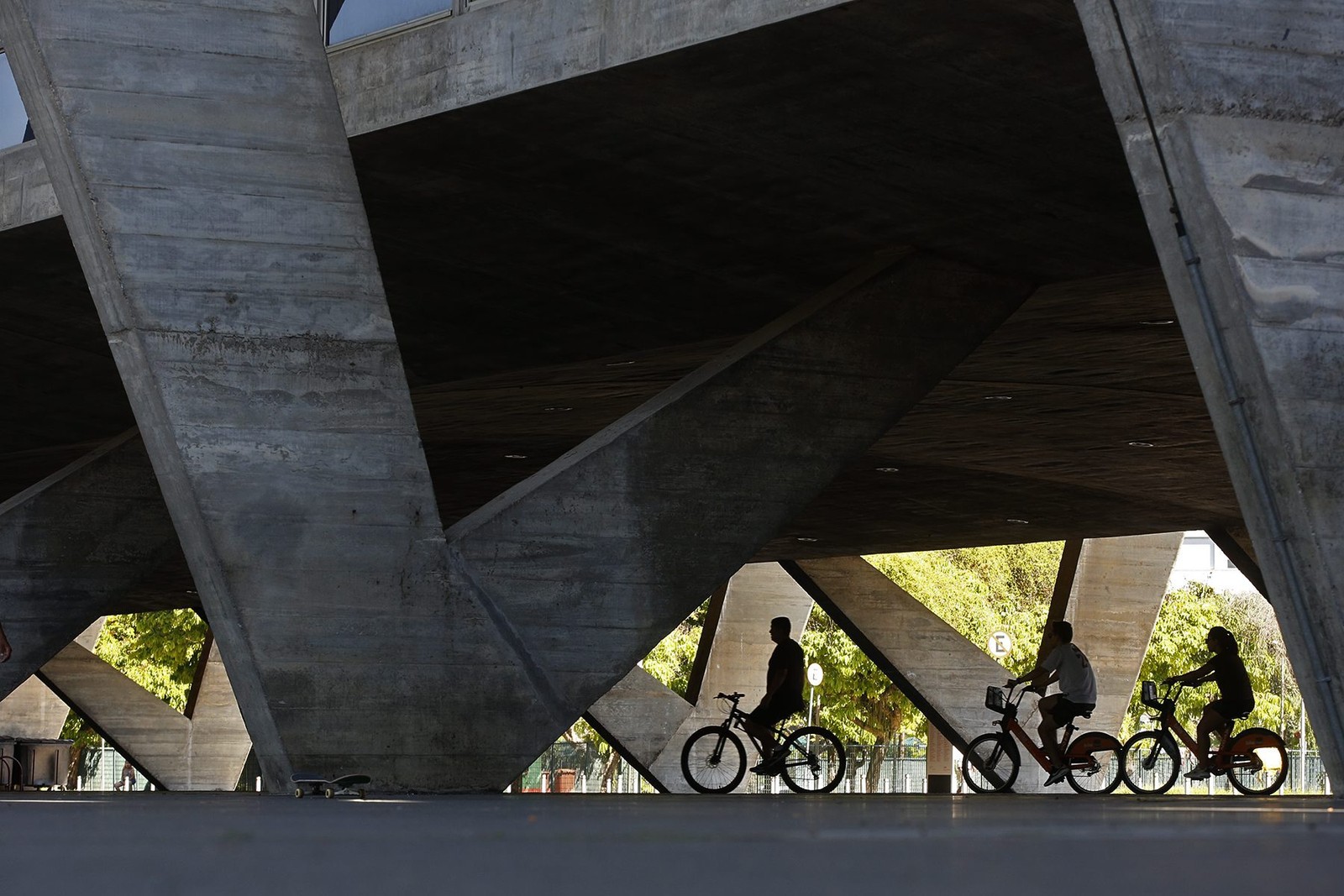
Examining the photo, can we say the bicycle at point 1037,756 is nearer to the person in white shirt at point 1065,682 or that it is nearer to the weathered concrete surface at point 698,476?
the person in white shirt at point 1065,682

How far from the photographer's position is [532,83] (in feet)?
40.8

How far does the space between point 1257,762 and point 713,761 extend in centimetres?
502

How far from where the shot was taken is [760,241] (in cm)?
1577

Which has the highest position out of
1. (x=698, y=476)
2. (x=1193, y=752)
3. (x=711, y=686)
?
(x=711, y=686)

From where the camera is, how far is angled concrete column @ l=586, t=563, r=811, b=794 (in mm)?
35281

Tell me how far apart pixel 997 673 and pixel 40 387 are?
55.7 feet

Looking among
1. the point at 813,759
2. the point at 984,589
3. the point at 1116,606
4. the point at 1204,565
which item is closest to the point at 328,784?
the point at 813,759

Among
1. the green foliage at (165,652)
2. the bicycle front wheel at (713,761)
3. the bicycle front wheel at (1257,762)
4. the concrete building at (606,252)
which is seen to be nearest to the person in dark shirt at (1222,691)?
the bicycle front wheel at (1257,762)

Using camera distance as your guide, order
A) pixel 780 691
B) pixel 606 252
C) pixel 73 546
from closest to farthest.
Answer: pixel 606 252
pixel 780 691
pixel 73 546

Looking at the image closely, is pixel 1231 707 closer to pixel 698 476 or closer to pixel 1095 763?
pixel 1095 763

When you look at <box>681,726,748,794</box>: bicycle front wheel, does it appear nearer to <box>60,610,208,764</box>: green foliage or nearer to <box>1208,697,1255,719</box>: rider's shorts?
<box>1208,697,1255,719</box>: rider's shorts

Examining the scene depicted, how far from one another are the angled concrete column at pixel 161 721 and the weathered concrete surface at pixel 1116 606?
1865cm

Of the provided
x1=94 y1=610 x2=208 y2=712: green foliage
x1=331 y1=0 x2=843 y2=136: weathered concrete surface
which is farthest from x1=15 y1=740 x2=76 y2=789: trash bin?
x1=331 y1=0 x2=843 y2=136: weathered concrete surface

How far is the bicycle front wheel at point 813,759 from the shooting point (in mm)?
17297
